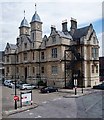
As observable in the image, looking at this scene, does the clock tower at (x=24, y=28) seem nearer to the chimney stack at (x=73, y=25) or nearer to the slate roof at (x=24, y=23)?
the slate roof at (x=24, y=23)

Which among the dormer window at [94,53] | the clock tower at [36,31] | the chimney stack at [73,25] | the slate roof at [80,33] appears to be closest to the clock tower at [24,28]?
the clock tower at [36,31]

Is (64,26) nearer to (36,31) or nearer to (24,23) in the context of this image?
(36,31)

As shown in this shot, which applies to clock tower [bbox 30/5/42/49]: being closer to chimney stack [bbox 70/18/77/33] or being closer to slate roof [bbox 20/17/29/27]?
chimney stack [bbox 70/18/77/33]

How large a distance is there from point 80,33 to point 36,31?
10.6 metres

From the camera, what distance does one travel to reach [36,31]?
157 feet

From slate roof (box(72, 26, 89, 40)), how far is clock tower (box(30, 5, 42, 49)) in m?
8.46

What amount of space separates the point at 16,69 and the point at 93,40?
25.0m

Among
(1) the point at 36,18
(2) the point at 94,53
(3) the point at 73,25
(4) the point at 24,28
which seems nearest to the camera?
(2) the point at 94,53

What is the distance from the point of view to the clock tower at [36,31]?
4791 cm

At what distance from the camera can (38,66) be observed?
48.2 metres

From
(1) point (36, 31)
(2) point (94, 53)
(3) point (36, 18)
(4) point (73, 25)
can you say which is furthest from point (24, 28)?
(2) point (94, 53)

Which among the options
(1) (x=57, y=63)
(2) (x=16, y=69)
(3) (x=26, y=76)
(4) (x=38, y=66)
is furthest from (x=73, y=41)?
(2) (x=16, y=69)

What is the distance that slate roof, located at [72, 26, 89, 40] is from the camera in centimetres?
4388

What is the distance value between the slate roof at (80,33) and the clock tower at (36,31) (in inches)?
333
